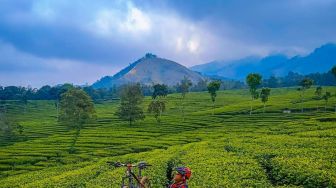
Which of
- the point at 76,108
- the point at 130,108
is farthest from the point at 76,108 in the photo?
the point at 130,108

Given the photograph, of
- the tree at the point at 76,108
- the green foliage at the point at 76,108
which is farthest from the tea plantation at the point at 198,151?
the green foliage at the point at 76,108

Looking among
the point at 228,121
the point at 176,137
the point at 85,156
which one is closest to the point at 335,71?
the point at 228,121

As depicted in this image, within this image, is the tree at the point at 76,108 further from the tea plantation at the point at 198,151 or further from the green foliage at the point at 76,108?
the tea plantation at the point at 198,151

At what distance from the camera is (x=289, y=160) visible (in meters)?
37.2

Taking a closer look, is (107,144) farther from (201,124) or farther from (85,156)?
(201,124)

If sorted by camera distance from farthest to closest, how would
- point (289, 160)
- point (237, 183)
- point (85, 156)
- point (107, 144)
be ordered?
point (107, 144)
point (85, 156)
point (289, 160)
point (237, 183)

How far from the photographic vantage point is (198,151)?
50031 millimetres

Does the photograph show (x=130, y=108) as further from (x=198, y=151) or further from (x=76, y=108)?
(x=198, y=151)

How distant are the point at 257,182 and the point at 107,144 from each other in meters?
46.6

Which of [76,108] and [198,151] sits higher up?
[76,108]

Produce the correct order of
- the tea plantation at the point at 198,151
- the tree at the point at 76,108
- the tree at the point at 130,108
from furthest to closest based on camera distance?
the tree at the point at 130,108 < the tree at the point at 76,108 < the tea plantation at the point at 198,151

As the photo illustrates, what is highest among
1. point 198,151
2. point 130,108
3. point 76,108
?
point 76,108

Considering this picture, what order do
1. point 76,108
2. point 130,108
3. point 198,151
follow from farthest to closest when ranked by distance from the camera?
1. point 130,108
2. point 76,108
3. point 198,151

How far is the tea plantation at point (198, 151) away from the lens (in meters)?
33.5
